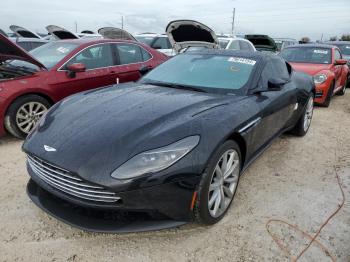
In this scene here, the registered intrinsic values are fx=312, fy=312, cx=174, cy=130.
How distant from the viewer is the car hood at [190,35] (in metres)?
6.81

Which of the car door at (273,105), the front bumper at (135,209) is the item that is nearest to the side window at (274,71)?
the car door at (273,105)

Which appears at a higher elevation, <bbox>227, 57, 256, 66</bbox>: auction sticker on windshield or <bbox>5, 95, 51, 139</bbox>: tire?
<bbox>227, 57, 256, 66</bbox>: auction sticker on windshield

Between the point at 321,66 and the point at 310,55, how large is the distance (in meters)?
0.75

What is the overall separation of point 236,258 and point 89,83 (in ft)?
11.9

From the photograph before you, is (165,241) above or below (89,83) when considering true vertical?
below

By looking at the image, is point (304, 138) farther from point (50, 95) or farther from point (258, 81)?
point (50, 95)

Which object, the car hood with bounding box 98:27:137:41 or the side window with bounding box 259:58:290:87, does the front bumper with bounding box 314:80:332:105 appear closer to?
the side window with bounding box 259:58:290:87

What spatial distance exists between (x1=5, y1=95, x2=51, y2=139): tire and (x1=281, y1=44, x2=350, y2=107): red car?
5.39 m

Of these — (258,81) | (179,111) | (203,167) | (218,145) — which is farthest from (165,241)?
(258,81)

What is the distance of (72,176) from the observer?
204 centimetres

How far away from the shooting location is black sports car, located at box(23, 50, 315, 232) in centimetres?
202

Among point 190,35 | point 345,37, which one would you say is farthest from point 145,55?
point 345,37

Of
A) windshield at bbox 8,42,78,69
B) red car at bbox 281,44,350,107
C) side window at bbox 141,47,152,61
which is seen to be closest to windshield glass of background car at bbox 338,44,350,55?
red car at bbox 281,44,350,107

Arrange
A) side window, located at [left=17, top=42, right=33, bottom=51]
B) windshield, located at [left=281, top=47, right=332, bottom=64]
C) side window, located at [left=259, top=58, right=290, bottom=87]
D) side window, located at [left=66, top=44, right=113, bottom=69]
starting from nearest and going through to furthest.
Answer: side window, located at [left=259, top=58, right=290, bottom=87], side window, located at [left=66, top=44, right=113, bottom=69], windshield, located at [left=281, top=47, right=332, bottom=64], side window, located at [left=17, top=42, right=33, bottom=51]
